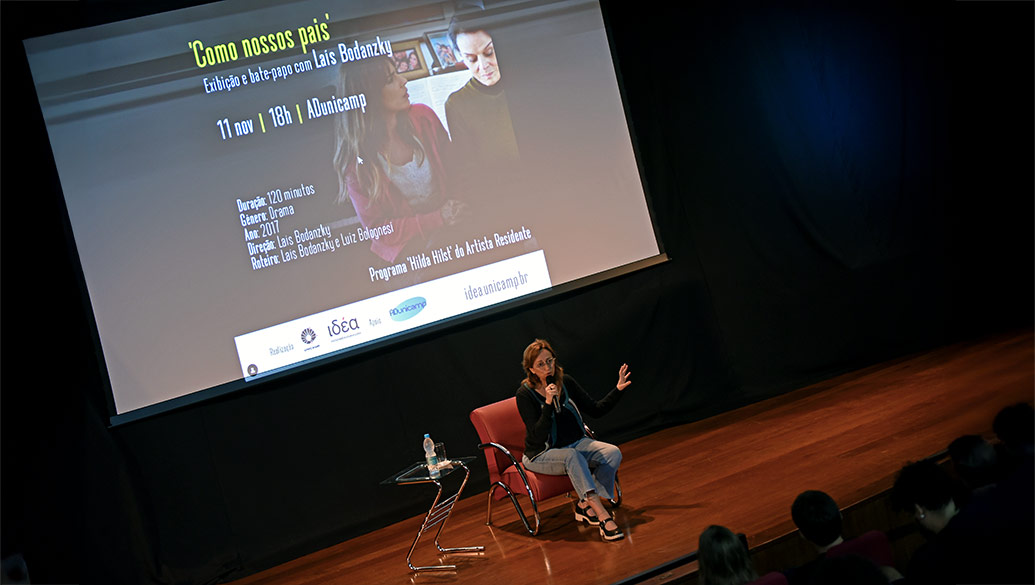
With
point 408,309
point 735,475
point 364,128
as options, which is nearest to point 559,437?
point 735,475

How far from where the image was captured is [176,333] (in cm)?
510

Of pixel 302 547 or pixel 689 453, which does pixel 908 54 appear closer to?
pixel 689 453

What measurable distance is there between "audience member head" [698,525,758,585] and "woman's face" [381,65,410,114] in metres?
3.77

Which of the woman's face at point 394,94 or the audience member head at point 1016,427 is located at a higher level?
the woman's face at point 394,94

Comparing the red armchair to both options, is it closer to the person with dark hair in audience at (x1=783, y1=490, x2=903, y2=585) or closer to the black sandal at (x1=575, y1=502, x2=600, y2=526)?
the black sandal at (x1=575, y1=502, x2=600, y2=526)

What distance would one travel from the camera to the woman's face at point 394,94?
17.9 feet

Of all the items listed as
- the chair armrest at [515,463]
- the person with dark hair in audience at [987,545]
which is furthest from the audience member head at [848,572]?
the chair armrest at [515,463]

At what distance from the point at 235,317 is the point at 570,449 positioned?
2254 millimetres

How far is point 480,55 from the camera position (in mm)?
5652

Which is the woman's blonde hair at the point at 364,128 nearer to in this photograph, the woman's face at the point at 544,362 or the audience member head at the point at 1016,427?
the woman's face at the point at 544,362

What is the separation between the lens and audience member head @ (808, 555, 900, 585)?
191 centimetres

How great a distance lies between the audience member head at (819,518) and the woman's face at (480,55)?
3.83 metres

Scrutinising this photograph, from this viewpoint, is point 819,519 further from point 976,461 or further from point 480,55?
point 480,55

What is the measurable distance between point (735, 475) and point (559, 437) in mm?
988
